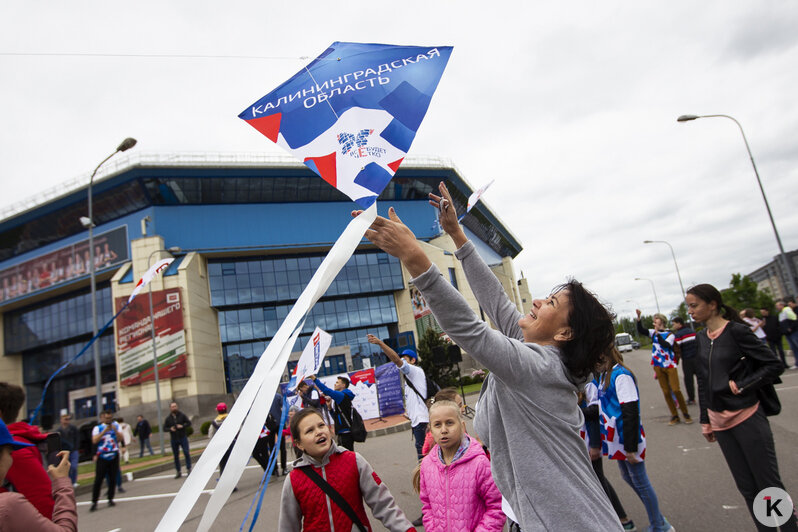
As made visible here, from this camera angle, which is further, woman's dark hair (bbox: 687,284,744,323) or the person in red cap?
woman's dark hair (bbox: 687,284,744,323)

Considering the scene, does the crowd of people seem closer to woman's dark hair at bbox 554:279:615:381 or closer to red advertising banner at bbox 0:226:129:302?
woman's dark hair at bbox 554:279:615:381

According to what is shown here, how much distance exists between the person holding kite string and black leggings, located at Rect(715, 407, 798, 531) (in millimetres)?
2117

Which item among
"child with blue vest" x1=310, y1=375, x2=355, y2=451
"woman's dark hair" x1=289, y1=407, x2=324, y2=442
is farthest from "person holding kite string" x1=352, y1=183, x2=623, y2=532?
"child with blue vest" x1=310, y1=375, x2=355, y2=451

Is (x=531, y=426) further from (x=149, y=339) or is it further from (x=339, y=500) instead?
(x=149, y=339)

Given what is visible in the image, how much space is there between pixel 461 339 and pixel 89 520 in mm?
9736

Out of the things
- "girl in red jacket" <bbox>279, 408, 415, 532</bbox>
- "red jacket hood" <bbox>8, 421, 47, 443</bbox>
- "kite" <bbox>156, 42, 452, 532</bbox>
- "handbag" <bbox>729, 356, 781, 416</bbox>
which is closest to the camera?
"kite" <bbox>156, 42, 452, 532</bbox>

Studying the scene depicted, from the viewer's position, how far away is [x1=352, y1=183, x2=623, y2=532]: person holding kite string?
150cm

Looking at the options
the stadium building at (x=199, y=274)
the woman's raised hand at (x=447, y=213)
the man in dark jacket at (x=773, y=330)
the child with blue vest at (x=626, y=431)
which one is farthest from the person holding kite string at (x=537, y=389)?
the stadium building at (x=199, y=274)

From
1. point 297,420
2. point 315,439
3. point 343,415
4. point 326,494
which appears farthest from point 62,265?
point 326,494

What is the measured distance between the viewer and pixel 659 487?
529 cm

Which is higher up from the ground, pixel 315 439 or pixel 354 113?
pixel 354 113

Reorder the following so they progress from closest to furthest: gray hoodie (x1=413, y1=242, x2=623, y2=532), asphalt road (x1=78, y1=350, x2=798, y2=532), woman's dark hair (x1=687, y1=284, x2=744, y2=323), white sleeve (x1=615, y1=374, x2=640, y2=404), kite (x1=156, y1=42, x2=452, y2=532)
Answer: gray hoodie (x1=413, y1=242, x2=623, y2=532) → kite (x1=156, y1=42, x2=452, y2=532) → woman's dark hair (x1=687, y1=284, x2=744, y2=323) → white sleeve (x1=615, y1=374, x2=640, y2=404) → asphalt road (x1=78, y1=350, x2=798, y2=532)

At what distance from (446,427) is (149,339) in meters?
35.7

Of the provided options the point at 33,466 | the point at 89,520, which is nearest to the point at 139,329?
the point at 89,520
